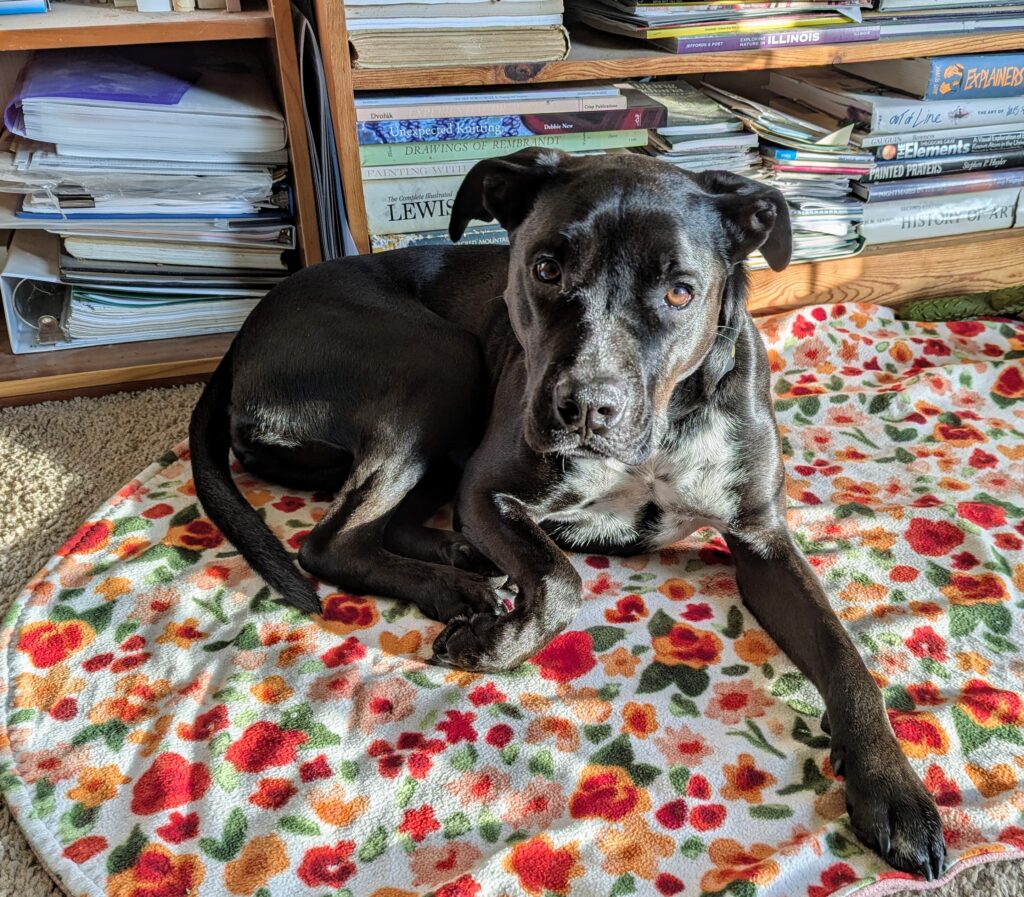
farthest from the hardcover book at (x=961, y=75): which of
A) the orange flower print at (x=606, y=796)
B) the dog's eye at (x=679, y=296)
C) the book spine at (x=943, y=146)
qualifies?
the orange flower print at (x=606, y=796)

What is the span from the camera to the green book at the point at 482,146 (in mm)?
2357

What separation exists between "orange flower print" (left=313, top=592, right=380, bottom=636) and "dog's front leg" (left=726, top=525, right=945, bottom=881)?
0.65 metres

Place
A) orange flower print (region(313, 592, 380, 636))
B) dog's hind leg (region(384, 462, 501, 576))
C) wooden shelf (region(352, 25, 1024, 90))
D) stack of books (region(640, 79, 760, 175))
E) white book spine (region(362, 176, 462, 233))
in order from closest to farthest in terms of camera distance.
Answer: orange flower print (region(313, 592, 380, 636)), dog's hind leg (region(384, 462, 501, 576)), wooden shelf (region(352, 25, 1024, 90)), white book spine (region(362, 176, 462, 233)), stack of books (region(640, 79, 760, 175))

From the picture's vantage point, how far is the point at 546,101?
94.5 inches

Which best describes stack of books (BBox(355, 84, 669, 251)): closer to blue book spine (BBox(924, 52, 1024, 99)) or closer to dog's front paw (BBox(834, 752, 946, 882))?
blue book spine (BBox(924, 52, 1024, 99))

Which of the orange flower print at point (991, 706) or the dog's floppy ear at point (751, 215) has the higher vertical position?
the dog's floppy ear at point (751, 215)

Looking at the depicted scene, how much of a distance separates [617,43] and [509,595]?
148 cm

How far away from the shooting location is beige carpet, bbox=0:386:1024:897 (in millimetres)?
1948

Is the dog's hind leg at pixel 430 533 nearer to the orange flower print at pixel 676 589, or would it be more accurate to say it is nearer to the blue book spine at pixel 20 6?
the orange flower print at pixel 676 589

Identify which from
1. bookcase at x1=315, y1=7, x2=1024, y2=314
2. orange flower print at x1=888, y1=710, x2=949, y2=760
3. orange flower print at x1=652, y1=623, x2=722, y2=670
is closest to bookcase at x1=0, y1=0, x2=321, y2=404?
bookcase at x1=315, y1=7, x2=1024, y2=314

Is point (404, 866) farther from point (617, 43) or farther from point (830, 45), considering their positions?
point (830, 45)

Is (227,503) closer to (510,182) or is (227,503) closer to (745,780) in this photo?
(510,182)

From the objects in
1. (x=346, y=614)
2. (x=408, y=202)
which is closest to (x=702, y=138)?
(x=408, y=202)

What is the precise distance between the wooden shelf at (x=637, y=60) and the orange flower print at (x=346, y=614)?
1168 mm
